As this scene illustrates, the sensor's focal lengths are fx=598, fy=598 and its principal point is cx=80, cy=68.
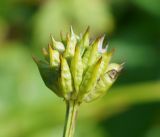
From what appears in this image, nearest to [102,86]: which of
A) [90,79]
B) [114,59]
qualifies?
[90,79]

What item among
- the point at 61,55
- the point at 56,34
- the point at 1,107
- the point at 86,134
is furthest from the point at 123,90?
the point at 61,55

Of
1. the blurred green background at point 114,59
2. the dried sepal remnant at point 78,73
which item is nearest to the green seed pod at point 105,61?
the dried sepal remnant at point 78,73

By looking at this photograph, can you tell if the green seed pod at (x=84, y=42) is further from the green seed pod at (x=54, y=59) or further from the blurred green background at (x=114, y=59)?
the blurred green background at (x=114, y=59)

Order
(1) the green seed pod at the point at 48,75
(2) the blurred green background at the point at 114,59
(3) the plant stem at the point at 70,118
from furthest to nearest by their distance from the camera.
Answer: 1. (2) the blurred green background at the point at 114,59
2. (1) the green seed pod at the point at 48,75
3. (3) the plant stem at the point at 70,118

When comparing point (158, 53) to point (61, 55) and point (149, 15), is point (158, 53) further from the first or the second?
point (61, 55)

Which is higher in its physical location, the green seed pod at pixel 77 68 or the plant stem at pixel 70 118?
the green seed pod at pixel 77 68

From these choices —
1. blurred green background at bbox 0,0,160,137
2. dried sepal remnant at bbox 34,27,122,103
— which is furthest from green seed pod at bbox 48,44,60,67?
blurred green background at bbox 0,0,160,137
